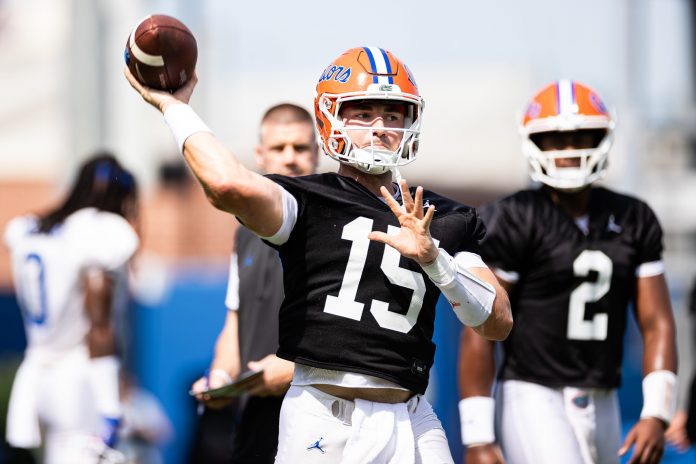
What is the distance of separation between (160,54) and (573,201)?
2087 millimetres

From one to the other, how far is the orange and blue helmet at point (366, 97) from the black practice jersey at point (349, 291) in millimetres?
126

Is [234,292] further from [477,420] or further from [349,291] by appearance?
[349,291]

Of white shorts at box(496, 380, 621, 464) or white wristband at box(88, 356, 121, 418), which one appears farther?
white wristband at box(88, 356, 121, 418)

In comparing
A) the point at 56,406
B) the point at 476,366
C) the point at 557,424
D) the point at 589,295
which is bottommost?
the point at 56,406

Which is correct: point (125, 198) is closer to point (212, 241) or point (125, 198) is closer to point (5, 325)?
point (5, 325)

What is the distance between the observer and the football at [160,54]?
132 inches

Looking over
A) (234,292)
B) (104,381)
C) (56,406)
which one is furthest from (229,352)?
(56,406)

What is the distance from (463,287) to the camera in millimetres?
3404

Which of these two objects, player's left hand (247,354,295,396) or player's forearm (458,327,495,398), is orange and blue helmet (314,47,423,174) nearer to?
player's left hand (247,354,295,396)

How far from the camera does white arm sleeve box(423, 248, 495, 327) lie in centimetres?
332

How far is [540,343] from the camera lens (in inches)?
182

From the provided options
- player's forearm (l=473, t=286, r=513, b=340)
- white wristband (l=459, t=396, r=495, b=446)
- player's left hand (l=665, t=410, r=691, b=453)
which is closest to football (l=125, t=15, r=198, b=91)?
player's forearm (l=473, t=286, r=513, b=340)

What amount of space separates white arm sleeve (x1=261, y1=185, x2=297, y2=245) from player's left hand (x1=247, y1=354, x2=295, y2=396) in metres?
0.89

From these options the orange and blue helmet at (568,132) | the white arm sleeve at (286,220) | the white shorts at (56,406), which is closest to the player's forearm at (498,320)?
the white arm sleeve at (286,220)
